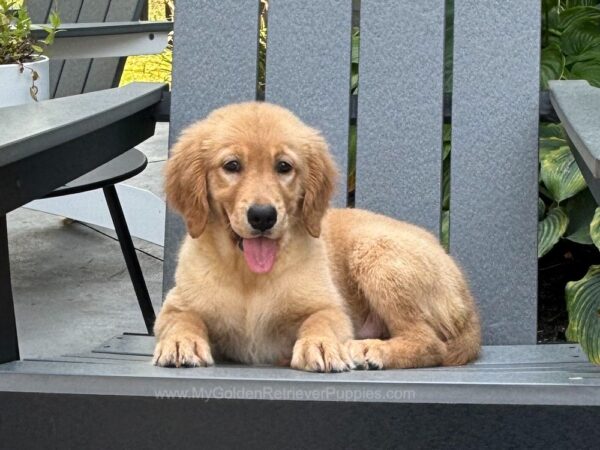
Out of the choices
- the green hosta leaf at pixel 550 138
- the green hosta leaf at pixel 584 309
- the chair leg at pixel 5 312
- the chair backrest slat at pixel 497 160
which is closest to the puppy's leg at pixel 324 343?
the chair leg at pixel 5 312

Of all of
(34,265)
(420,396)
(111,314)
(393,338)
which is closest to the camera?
(420,396)

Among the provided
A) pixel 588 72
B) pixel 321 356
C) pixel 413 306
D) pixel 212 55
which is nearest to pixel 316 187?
pixel 413 306

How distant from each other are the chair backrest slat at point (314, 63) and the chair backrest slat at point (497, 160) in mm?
335

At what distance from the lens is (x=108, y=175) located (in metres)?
3.79

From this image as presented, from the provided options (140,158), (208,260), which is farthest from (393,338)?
(140,158)

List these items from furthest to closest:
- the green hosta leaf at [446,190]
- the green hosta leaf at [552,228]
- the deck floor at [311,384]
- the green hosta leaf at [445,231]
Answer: the green hosta leaf at [446,190]
the green hosta leaf at [552,228]
the green hosta leaf at [445,231]
the deck floor at [311,384]

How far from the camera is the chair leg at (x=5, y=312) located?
2231 mm

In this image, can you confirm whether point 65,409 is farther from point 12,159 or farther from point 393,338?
point 393,338

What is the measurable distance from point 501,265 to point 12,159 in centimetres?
149

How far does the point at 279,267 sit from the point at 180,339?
1.28 feet

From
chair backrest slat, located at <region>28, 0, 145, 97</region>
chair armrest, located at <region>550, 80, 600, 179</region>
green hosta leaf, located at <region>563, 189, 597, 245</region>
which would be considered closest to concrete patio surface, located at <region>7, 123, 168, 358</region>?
chair backrest slat, located at <region>28, 0, 145, 97</region>

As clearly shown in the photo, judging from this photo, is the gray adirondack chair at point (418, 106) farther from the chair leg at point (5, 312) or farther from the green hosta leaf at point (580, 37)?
the green hosta leaf at point (580, 37)

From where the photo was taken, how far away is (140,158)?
4.11 m

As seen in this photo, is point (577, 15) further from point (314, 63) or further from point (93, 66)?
point (93, 66)
